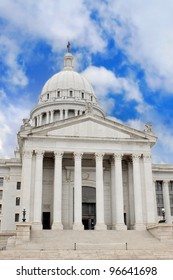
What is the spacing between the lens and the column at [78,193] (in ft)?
151

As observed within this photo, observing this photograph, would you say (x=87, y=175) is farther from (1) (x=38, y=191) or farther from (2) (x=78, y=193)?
(1) (x=38, y=191)

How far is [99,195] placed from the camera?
4762 centimetres

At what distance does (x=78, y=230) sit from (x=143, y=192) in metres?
11.5

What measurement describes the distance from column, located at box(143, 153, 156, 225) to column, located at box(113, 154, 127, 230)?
11.4ft

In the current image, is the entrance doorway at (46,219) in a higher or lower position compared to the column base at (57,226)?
higher

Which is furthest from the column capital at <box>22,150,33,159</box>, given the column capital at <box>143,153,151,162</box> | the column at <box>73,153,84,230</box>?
the column capital at <box>143,153,151,162</box>

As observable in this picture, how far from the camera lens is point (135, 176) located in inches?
1939

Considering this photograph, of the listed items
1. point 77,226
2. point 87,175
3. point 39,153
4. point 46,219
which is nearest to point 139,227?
point 77,226

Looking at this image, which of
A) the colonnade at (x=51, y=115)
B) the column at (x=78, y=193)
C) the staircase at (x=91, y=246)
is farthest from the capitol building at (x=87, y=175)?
the colonnade at (x=51, y=115)

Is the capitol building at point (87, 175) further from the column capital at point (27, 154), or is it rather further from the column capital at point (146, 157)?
the column capital at point (27, 154)

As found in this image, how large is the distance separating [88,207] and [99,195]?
540 centimetres

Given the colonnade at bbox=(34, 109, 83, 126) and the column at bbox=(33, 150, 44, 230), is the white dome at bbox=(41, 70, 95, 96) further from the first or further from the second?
the column at bbox=(33, 150, 44, 230)
